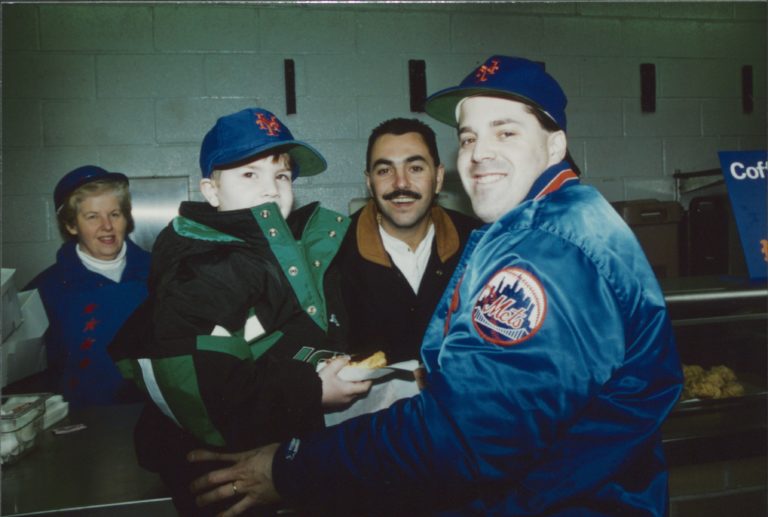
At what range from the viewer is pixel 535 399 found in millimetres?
811

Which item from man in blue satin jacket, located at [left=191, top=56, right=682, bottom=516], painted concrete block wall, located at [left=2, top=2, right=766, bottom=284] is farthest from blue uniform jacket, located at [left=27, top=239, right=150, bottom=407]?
man in blue satin jacket, located at [left=191, top=56, right=682, bottom=516]

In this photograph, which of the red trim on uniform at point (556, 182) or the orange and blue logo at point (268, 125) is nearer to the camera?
the red trim on uniform at point (556, 182)

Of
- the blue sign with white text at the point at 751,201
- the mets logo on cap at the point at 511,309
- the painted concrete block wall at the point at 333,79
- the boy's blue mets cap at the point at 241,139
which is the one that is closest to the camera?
the mets logo on cap at the point at 511,309

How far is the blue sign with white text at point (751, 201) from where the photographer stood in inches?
75.2

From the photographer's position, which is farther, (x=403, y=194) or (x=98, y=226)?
(x=98, y=226)

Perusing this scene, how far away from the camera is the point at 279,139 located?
4.75 ft

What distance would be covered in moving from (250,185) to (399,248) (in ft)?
3.81

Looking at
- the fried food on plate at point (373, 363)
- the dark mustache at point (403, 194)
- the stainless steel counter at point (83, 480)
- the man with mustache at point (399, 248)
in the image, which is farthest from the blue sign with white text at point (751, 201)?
the stainless steel counter at point (83, 480)

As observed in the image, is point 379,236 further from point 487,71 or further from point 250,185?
point 487,71

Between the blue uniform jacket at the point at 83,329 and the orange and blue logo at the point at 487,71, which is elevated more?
the orange and blue logo at the point at 487,71

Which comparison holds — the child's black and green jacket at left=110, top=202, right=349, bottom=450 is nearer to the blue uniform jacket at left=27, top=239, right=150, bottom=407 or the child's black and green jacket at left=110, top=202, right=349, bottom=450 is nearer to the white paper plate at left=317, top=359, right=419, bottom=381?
the white paper plate at left=317, top=359, right=419, bottom=381

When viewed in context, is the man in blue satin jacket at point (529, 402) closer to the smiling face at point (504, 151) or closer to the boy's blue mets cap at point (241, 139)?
the smiling face at point (504, 151)

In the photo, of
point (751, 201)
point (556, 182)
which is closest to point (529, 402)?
point (556, 182)

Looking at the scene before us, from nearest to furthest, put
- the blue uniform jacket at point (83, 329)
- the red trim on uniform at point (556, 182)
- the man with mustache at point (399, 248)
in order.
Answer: the red trim on uniform at point (556, 182)
the man with mustache at point (399, 248)
the blue uniform jacket at point (83, 329)
